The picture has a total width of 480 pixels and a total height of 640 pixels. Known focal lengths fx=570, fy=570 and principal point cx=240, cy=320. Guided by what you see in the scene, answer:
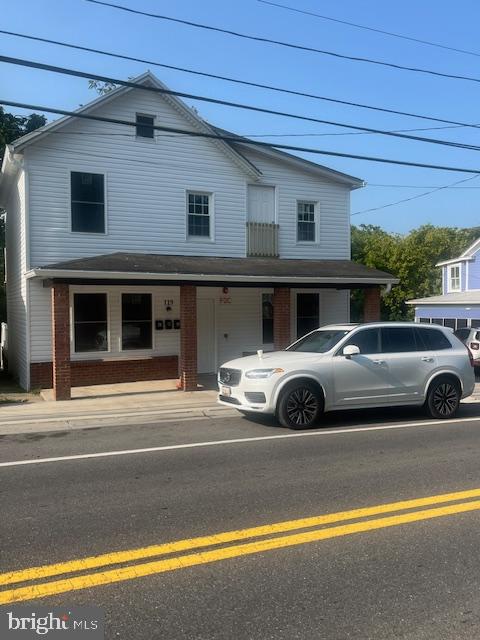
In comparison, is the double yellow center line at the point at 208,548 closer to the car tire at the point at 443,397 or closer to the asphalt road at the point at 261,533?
the asphalt road at the point at 261,533

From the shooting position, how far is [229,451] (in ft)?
23.9

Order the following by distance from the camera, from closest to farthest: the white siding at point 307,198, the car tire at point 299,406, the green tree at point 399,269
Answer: the car tire at point 299,406 → the white siding at point 307,198 → the green tree at point 399,269

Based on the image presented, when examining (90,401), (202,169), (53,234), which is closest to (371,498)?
(90,401)

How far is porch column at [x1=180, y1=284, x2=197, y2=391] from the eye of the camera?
13.1 metres

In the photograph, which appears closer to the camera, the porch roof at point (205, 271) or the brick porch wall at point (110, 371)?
the porch roof at point (205, 271)

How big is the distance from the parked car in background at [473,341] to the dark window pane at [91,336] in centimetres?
1037

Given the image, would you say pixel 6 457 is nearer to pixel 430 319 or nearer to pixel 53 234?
pixel 53 234

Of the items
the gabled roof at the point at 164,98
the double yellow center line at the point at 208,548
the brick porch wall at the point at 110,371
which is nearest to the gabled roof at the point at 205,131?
the gabled roof at the point at 164,98

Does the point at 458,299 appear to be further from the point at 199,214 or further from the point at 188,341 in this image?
the point at 188,341

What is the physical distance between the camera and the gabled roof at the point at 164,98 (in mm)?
13758

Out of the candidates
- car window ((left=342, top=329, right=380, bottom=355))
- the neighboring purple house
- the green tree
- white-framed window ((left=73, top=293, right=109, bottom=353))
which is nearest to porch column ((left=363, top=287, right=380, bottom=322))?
car window ((left=342, top=329, right=380, bottom=355))

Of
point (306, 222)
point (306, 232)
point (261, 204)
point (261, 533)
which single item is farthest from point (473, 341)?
point (261, 533)

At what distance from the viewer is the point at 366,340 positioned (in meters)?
9.60

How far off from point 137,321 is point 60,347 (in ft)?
11.8
